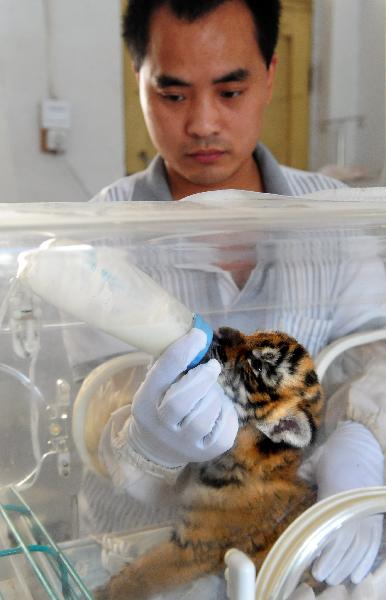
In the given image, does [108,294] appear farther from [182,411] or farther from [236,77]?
[236,77]

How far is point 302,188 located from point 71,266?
1.84 feet

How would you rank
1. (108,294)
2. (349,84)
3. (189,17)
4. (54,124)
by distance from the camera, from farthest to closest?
(349,84), (54,124), (189,17), (108,294)

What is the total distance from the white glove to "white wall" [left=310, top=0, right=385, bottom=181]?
1.54 meters

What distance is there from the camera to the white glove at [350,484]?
523 millimetres

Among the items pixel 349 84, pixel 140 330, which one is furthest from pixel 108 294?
pixel 349 84

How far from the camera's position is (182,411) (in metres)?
0.51

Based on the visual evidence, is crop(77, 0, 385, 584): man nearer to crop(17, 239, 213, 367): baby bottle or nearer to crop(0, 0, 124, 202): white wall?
crop(17, 239, 213, 367): baby bottle

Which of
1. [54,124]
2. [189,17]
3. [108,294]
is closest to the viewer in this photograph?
[108,294]

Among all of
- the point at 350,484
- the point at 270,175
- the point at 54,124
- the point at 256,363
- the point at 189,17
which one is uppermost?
the point at 189,17

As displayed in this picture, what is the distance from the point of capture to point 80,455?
0.62 metres

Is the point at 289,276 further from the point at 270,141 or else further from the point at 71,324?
the point at 270,141

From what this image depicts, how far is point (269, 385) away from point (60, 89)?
1.47 m

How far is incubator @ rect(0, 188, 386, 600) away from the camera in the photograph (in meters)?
0.51

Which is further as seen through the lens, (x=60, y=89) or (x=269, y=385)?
(x=60, y=89)
